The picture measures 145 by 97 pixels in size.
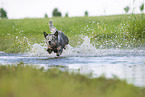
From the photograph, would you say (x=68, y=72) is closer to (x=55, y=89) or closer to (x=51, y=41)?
(x=55, y=89)

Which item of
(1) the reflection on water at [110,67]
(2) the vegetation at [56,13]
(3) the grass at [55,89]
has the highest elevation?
(2) the vegetation at [56,13]

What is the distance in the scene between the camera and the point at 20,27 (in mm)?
31969

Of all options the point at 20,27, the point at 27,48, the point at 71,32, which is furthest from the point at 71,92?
the point at 20,27

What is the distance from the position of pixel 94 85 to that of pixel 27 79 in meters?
1.54

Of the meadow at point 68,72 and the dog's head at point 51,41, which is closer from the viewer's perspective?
the meadow at point 68,72

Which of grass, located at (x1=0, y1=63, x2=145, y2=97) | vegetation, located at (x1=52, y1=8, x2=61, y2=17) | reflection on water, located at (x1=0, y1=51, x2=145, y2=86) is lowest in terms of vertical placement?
reflection on water, located at (x1=0, y1=51, x2=145, y2=86)

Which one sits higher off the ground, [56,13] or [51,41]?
[56,13]

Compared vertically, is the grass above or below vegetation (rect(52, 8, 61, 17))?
below

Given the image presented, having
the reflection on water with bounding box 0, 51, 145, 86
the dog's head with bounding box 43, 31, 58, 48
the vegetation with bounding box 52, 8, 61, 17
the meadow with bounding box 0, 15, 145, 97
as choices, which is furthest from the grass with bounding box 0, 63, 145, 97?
the vegetation with bounding box 52, 8, 61, 17

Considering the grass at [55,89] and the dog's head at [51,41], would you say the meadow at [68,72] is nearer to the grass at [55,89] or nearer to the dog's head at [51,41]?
the grass at [55,89]

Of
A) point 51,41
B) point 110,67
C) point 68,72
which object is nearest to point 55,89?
point 68,72

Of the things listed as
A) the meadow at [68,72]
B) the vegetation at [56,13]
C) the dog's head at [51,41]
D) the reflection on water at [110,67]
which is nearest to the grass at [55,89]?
the meadow at [68,72]

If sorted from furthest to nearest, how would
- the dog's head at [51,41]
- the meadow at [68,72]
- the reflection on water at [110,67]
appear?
the dog's head at [51,41], the reflection on water at [110,67], the meadow at [68,72]

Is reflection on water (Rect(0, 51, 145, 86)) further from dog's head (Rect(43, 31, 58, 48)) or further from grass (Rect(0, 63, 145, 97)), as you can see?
grass (Rect(0, 63, 145, 97))
